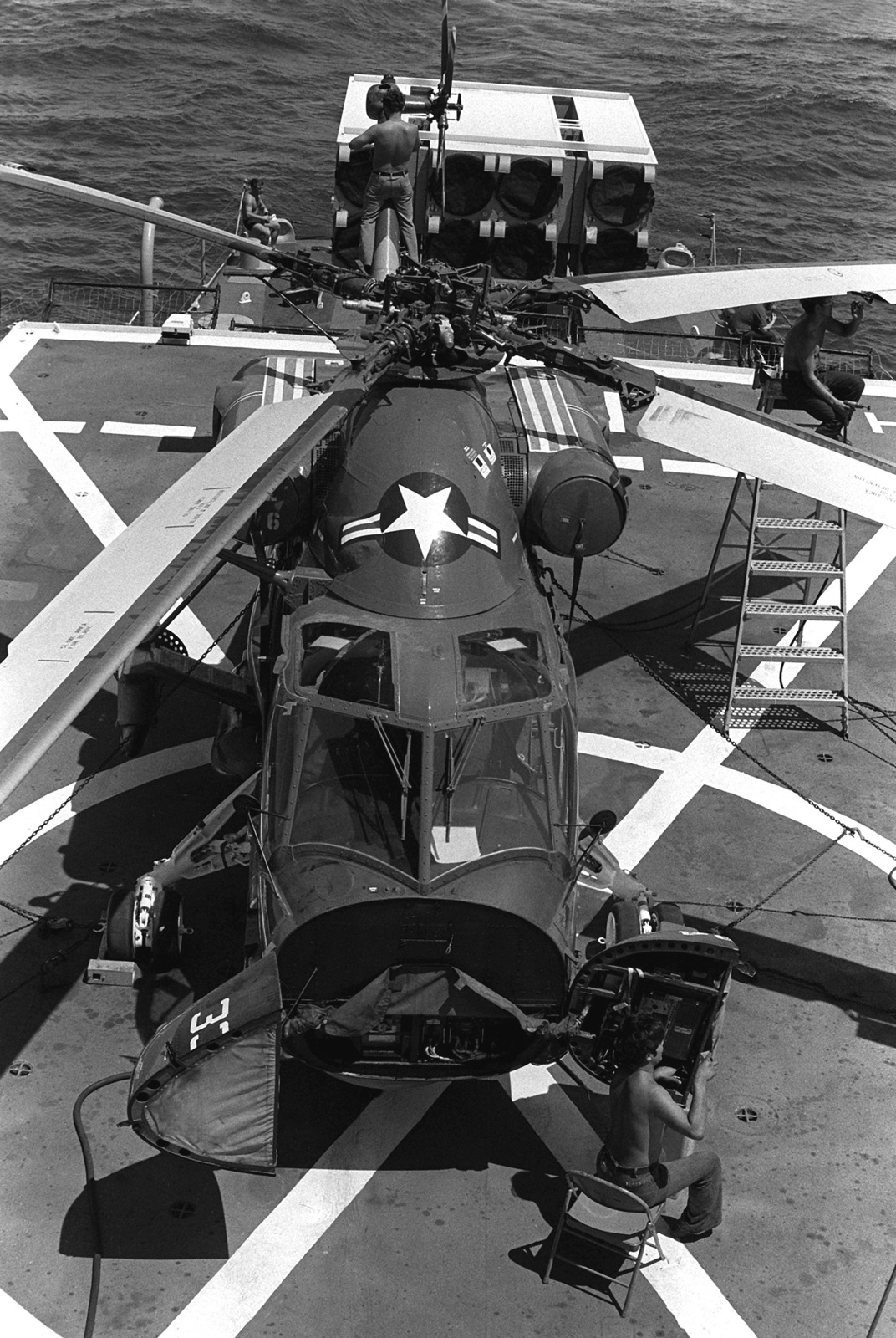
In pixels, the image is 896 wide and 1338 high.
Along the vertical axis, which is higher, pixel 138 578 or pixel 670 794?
pixel 138 578

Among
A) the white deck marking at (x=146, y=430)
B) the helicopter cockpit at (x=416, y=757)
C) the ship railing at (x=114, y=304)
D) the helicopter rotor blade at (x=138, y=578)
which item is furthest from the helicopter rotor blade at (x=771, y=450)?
the ship railing at (x=114, y=304)

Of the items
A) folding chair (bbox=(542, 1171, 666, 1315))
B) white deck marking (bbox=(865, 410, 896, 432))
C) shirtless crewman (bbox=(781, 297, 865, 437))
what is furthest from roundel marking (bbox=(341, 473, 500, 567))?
white deck marking (bbox=(865, 410, 896, 432))

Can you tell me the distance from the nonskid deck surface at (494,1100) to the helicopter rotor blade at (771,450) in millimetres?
3795

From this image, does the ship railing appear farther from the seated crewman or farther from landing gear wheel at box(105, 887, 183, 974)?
landing gear wheel at box(105, 887, 183, 974)

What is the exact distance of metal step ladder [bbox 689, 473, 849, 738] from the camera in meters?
14.4

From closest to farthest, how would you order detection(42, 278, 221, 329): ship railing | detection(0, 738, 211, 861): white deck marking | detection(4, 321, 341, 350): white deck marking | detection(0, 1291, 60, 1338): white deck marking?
detection(0, 1291, 60, 1338): white deck marking → detection(0, 738, 211, 861): white deck marking → detection(4, 321, 341, 350): white deck marking → detection(42, 278, 221, 329): ship railing

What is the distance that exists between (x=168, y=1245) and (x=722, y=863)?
586cm

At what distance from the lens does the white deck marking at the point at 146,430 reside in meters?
18.8

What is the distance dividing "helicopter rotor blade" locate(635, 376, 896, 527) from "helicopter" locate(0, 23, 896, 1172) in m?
0.03

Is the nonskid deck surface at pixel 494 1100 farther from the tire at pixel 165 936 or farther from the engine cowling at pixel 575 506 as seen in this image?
the engine cowling at pixel 575 506

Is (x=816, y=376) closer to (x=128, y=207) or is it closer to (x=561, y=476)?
(x=561, y=476)

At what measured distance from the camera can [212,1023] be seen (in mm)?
8562

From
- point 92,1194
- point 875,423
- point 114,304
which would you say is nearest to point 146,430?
point 875,423

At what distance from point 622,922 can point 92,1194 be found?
4.27m
